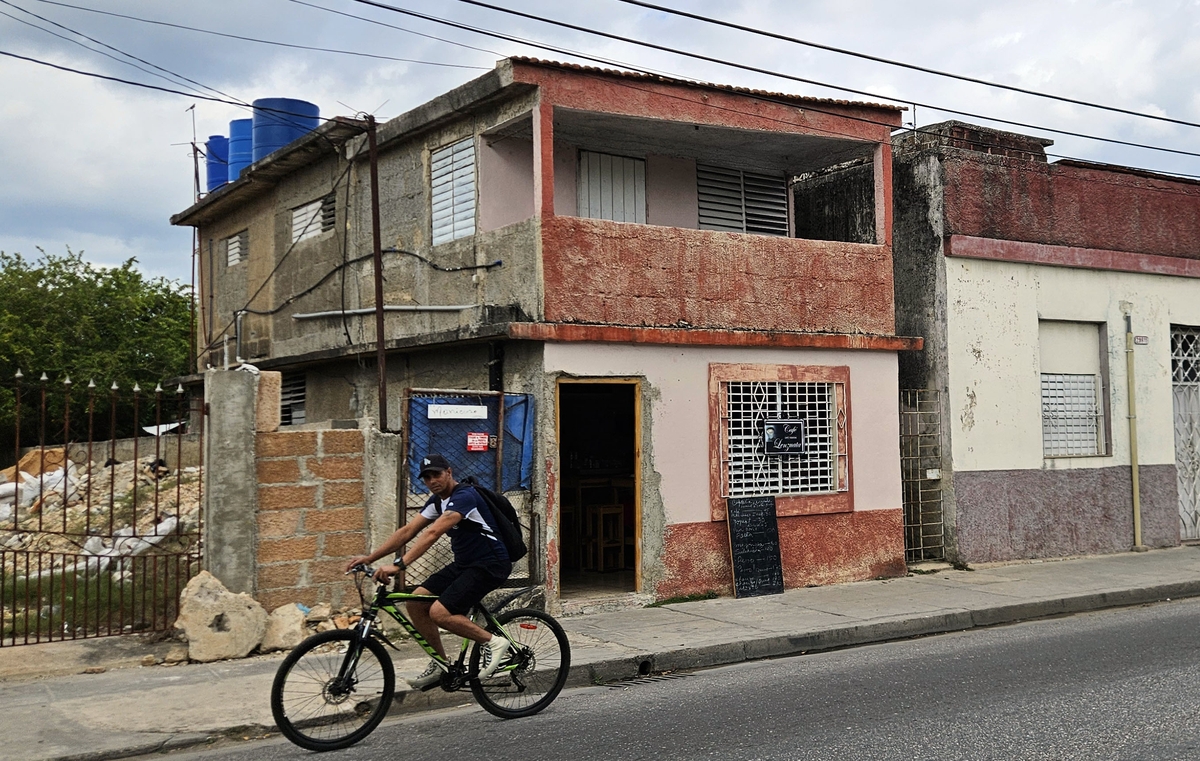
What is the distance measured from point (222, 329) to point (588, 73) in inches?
359

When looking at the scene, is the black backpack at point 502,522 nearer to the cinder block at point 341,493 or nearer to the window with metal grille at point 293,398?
the cinder block at point 341,493

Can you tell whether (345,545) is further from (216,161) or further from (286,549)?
(216,161)

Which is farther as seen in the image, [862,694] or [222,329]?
[222,329]

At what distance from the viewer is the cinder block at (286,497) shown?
9.09 meters

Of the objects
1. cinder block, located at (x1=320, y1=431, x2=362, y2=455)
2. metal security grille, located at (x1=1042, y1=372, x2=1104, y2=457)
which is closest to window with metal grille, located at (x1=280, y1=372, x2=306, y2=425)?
cinder block, located at (x1=320, y1=431, x2=362, y2=455)

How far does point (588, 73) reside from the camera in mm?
10922

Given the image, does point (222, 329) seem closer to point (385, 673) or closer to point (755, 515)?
point (755, 515)

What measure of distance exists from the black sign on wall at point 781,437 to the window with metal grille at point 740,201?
282cm

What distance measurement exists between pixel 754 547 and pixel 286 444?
510cm

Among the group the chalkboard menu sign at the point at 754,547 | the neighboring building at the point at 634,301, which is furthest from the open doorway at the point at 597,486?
the chalkboard menu sign at the point at 754,547

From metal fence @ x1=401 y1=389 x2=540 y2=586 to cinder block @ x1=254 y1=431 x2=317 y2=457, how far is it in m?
0.83

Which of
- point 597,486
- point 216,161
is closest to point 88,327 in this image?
point 216,161

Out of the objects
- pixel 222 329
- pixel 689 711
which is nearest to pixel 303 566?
pixel 689 711

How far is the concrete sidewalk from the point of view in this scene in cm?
673
